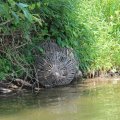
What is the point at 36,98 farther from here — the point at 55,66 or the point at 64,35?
the point at 64,35

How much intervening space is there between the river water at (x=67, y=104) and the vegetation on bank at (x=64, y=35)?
23.8 inches

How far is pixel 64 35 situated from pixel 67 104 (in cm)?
216

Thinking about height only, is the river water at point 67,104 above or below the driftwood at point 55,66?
below

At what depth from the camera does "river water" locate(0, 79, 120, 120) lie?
586 centimetres

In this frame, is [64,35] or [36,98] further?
[64,35]

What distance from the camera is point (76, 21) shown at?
8711 millimetres

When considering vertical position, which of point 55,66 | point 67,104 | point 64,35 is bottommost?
point 67,104

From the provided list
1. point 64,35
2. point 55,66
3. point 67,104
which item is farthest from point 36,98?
point 64,35

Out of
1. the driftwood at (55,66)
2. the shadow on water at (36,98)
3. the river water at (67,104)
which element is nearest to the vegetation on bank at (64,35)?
the driftwood at (55,66)

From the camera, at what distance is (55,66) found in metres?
8.03

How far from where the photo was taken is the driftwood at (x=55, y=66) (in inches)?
315

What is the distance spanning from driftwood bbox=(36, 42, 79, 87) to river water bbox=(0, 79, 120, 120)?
196 mm

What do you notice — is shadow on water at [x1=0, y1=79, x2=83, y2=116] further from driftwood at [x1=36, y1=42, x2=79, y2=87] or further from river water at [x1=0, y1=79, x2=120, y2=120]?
driftwood at [x1=36, y1=42, x2=79, y2=87]

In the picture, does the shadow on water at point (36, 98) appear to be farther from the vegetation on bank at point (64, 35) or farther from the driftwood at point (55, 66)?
the vegetation on bank at point (64, 35)
